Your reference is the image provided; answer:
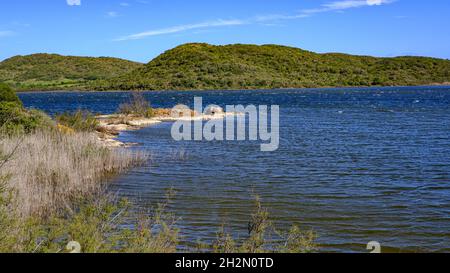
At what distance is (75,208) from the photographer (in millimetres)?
10516

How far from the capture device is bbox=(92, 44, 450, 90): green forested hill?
138750 mm

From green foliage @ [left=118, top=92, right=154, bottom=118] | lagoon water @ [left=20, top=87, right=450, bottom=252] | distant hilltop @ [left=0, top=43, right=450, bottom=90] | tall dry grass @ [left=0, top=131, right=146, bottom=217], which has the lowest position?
lagoon water @ [left=20, top=87, right=450, bottom=252]

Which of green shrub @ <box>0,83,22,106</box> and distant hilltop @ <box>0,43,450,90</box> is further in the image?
distant hilltop @ <box>0,43,450,90</box>

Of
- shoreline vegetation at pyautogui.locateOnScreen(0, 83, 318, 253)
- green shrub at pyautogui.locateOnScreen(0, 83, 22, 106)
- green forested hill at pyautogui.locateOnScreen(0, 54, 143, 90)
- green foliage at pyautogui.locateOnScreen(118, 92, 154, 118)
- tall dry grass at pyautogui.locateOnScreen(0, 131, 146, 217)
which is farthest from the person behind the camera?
green forested hill at pyautogui.locateOnScreen(0, 54, 143, 90)

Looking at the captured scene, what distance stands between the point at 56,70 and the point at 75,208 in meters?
173

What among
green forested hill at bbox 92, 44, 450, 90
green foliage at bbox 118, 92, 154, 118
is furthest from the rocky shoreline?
green forested hill at bbox 92, 44, 450, 90

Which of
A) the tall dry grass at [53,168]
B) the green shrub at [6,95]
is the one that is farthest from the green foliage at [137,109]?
the tall dry grass at [53,168]

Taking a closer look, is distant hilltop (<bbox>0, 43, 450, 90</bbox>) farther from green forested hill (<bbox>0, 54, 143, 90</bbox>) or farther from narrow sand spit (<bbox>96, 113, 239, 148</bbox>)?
narrow sand spit (<bbox>96, 113, 239, 148</bbox>)

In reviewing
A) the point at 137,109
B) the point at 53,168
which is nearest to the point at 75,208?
Result: the point at 53,168

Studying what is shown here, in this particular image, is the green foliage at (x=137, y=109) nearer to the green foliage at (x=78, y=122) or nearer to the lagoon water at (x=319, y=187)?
the green foliage at (x=78, y=122)

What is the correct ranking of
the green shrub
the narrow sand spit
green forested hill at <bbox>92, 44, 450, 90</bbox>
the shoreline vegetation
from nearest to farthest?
the shoreline vegetation, the green shrub, the narrow sand spit, green forested hill at <bbox>92, 44, 450, 90</bbox>

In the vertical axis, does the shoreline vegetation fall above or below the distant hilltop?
below
